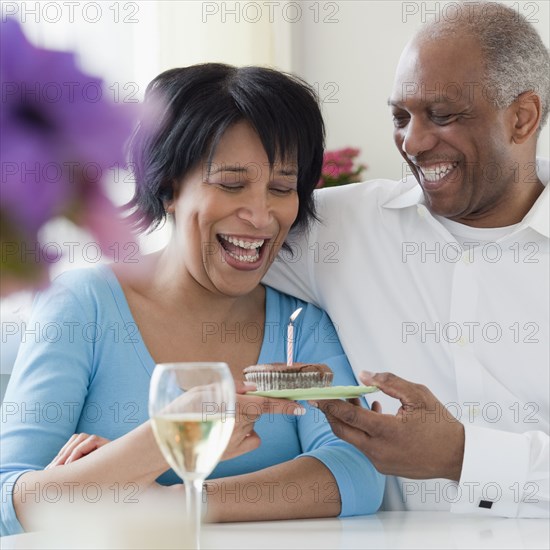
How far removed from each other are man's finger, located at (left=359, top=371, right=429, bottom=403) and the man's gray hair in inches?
29.6

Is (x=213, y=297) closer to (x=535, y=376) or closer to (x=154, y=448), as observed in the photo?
(x=154, y=448)

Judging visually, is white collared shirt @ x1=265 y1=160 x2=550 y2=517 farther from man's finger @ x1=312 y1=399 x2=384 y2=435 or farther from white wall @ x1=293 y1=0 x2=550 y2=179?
white wall @ x1=293 y1=0 x2=550 y2=179

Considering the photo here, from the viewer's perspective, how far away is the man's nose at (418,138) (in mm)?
1831

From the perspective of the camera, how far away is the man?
175cm

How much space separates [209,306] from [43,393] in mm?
392

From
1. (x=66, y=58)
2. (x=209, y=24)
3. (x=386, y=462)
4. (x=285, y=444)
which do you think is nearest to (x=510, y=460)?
(x=386, y=462)

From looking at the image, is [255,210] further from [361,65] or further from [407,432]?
[361,65]

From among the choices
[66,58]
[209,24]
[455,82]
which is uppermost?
[209,24]

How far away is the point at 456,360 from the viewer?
1737 millimetres

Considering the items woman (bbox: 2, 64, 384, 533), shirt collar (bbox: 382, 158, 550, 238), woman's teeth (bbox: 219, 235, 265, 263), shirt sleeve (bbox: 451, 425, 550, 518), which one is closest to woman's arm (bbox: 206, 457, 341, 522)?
woman (bbox: 2, 64, 384, 533)

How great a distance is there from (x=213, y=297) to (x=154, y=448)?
50cm

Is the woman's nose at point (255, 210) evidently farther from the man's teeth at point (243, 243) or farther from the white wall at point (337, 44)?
the white wall at point (337, 44)

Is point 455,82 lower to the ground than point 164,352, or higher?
higher

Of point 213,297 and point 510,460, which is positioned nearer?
point 510,460
